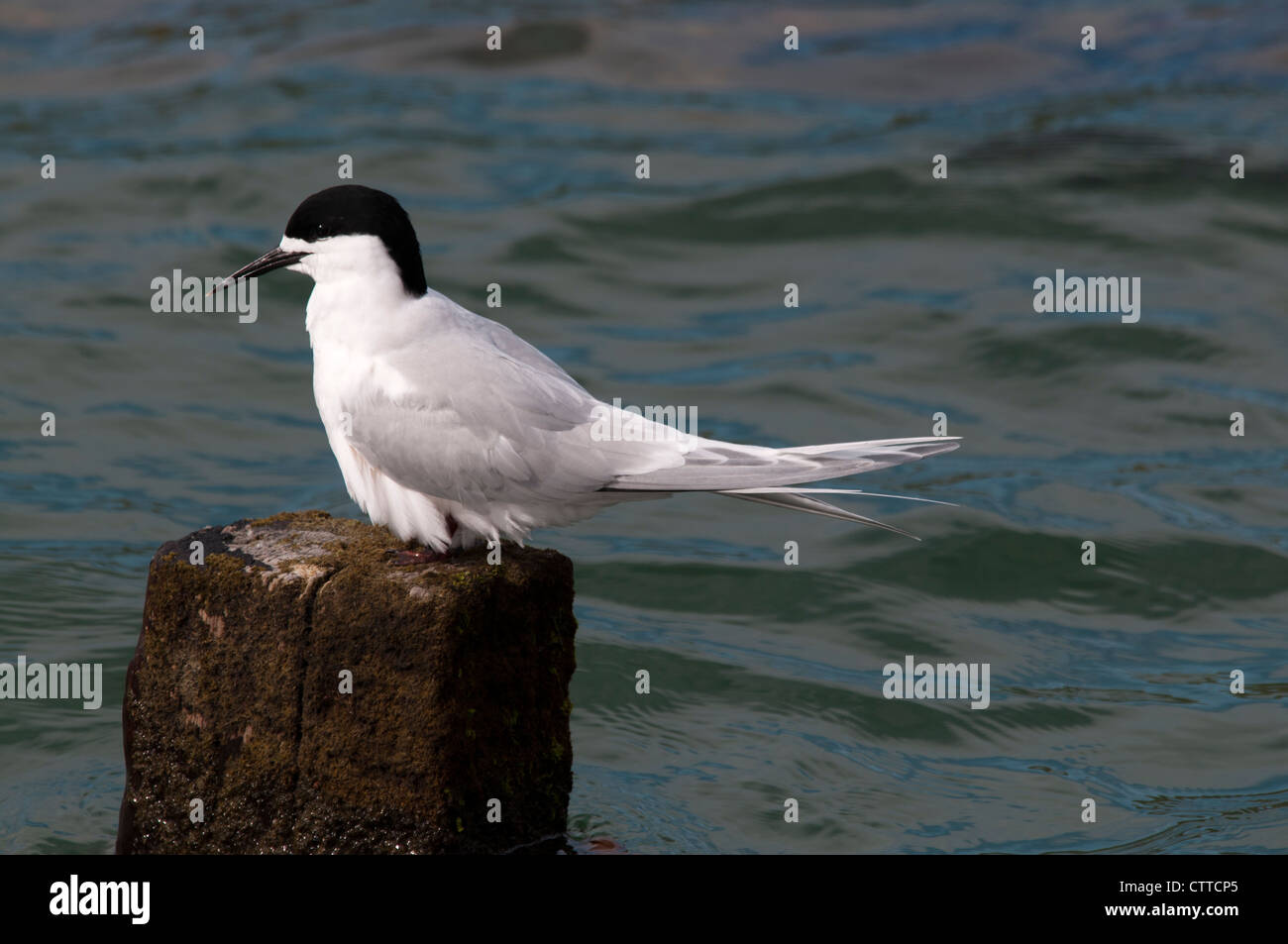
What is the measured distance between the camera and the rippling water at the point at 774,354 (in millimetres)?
9445

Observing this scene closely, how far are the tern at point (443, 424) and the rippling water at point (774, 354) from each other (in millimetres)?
1570

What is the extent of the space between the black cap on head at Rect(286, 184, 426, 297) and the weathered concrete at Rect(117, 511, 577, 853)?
43.7 inches

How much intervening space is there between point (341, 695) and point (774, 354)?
9.37m

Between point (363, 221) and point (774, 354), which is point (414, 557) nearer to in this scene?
point (363, 221)

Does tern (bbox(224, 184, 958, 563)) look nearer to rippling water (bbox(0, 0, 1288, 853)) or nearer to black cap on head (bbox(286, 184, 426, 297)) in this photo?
black cap on head (bbox(286, 184, 426, 297))

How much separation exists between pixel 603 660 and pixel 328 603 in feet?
14.2

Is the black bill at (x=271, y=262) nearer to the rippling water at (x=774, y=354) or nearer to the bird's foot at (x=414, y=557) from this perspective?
the bird's foot at (x=414, y=557)

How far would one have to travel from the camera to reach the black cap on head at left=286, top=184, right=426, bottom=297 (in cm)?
657

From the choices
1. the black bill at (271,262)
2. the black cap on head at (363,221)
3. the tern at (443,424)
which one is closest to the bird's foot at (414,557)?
the tern at (443,424)

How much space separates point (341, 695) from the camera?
6055 mm

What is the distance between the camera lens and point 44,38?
20.0 m

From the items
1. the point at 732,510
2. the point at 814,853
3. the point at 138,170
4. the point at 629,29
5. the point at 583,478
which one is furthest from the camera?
the point at 629,29
